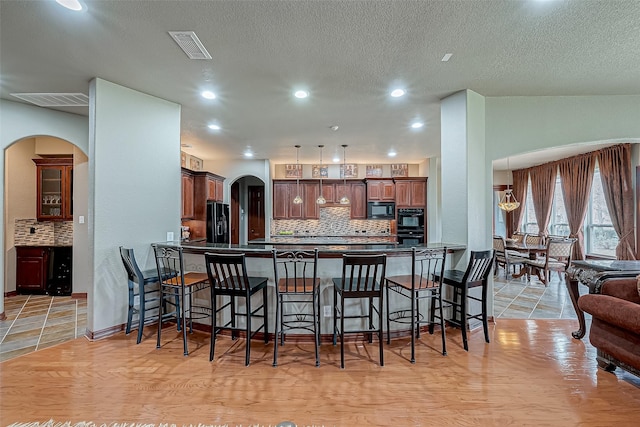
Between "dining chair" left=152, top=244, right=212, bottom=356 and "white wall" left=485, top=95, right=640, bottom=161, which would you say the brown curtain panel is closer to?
"white wall" left=485, top=95, right=640, bottom=161

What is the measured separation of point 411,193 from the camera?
7734 millimetres

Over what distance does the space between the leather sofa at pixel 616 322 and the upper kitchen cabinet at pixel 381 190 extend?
5.22 m

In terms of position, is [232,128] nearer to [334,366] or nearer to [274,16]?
[274,16]

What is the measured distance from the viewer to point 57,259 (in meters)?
4.96

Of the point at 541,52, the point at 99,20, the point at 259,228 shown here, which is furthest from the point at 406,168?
the point at 99,20

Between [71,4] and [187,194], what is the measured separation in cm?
384

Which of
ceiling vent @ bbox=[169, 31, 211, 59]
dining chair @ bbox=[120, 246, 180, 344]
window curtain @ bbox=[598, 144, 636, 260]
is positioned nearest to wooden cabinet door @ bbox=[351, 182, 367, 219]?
window curtain @ bbox=[598, 144, 636, 260]

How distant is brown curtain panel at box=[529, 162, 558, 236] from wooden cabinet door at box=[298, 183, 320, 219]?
20.2 ft

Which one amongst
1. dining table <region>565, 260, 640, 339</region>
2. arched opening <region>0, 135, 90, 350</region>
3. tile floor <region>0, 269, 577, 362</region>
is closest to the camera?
dining table <region>565, 260, 640, 339</region>

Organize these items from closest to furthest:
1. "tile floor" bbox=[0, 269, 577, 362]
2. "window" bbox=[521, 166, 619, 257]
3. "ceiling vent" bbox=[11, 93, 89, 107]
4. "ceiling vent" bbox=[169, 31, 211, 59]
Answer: "ceiling vent" bbox=[169, 31, 211, 59] < "tile floor" bbox=[0, 269, 577, 362] < "ceiling vent" bbox=[11, 93, 89, 107] < "window" bbox=[521, 166, 619, 257]

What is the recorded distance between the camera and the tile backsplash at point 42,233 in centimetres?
502

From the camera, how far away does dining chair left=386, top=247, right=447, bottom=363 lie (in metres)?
2.82

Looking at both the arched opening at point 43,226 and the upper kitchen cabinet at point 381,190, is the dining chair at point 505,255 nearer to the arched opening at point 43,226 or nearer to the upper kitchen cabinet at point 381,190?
the upper kitchen cabinet at point 381,190

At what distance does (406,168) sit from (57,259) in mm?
7839
